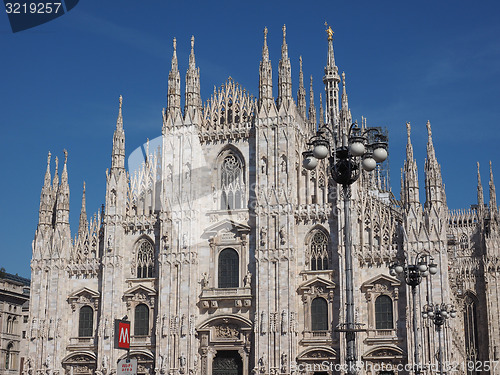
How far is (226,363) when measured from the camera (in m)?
50.2

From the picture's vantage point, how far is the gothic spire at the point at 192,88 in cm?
5450

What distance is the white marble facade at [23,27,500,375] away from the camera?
4781 centimetres

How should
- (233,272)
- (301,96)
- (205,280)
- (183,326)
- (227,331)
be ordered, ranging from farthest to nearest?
(301,96), (233,272), (205,280), (183,326), (227,331)

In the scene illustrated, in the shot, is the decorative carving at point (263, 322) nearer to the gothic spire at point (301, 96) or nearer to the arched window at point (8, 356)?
the gothic spire at point (301, 96)

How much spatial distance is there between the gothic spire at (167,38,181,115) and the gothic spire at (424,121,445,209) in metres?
18.7

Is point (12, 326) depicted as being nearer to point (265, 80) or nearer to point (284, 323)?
point (284, 323)

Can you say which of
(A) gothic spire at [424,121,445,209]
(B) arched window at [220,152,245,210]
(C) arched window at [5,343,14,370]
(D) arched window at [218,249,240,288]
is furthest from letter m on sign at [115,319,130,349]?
(C) arched window at [5,343,14,370]

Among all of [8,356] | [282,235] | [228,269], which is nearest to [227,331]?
[228,269]

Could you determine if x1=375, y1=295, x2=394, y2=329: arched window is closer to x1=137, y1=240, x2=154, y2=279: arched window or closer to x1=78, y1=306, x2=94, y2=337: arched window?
x1=137, y1=240, x2=154, y2=279: arched window

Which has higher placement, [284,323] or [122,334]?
[284,323]

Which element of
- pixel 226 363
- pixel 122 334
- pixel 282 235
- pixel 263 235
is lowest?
pixel 226 363

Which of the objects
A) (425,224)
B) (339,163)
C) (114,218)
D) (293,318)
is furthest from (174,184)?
(339,163)

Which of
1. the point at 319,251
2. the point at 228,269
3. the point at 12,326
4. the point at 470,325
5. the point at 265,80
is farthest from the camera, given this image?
the point at 12,326

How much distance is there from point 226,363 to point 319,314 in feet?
24.1
